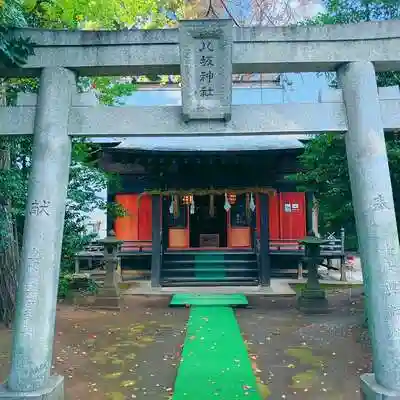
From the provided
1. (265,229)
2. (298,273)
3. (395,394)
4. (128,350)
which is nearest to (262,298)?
(265,229)

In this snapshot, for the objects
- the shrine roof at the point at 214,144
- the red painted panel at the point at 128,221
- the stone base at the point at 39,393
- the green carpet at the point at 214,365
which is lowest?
the green carpet at the point at 214,365

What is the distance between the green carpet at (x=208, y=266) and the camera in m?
13.7

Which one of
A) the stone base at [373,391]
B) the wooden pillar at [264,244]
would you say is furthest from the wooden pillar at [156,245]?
the stone base at [373,391]

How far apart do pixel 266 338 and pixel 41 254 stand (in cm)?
493

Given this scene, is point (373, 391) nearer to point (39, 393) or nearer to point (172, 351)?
point (39, 393)

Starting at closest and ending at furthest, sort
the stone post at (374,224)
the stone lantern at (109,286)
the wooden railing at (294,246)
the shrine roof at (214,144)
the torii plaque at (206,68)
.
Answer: the stone post at (374,224) → the torii plaque at (206,68) → the stone lantern at (109,286) → the shrine roof at (214,144) → the wooden railing at (294,246)

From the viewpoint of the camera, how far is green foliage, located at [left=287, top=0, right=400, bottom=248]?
6.94 meters

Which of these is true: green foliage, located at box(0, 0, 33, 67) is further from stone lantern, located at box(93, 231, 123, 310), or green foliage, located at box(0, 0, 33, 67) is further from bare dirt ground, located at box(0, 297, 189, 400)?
stone lantern, located at box(93, 231, 123, 310)

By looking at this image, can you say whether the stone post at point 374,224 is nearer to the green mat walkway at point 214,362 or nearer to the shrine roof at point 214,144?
the green mat walkway at point 214,362

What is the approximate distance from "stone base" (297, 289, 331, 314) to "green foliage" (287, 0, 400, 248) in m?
2.38

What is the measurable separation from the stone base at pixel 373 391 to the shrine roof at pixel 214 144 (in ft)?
29.7

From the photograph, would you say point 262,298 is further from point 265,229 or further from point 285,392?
point 285,392

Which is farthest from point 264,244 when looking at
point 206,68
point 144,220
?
point 206,68

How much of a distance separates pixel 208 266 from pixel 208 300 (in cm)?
288
